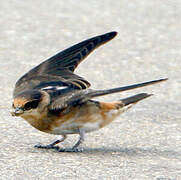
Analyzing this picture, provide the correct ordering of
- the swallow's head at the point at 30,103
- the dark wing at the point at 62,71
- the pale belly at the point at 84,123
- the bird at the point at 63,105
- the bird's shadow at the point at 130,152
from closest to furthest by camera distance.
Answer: the swallow's head at the point at 30,103 → the bird at the point at 63,105 → the pale belly at the point at 84,123 → the bird's shadow at the point at 130,152 → the dark wing at the point at 62,71

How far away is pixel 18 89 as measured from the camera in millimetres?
6785

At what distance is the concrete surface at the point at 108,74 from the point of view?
20.3 feet

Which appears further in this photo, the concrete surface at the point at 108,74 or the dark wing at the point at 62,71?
the dark wing at the point at 62,71

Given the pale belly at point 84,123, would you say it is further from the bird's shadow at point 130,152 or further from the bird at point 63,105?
the bird's shadow at point 130,152

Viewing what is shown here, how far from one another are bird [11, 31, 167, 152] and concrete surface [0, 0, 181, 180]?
11.3 inches

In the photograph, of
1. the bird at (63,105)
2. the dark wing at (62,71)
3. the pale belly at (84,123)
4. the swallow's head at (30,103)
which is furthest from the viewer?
the dark wing at (62,71)

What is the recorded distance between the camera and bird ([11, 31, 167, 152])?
6250 mm

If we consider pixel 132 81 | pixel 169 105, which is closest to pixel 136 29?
pixel 132 81

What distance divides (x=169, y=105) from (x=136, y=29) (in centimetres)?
401

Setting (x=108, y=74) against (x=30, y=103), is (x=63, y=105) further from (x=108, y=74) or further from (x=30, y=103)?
(x=108, y=74)

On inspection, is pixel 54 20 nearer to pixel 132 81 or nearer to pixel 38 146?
pixel 132 81

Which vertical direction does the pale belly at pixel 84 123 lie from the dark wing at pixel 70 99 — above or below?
below

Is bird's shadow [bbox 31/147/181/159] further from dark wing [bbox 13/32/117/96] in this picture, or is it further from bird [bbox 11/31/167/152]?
dark wing [bbox 13/32/117/96]

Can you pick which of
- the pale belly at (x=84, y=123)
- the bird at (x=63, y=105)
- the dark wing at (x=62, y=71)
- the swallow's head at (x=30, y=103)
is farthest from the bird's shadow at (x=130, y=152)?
the dark wing at (x=62, y=71)
